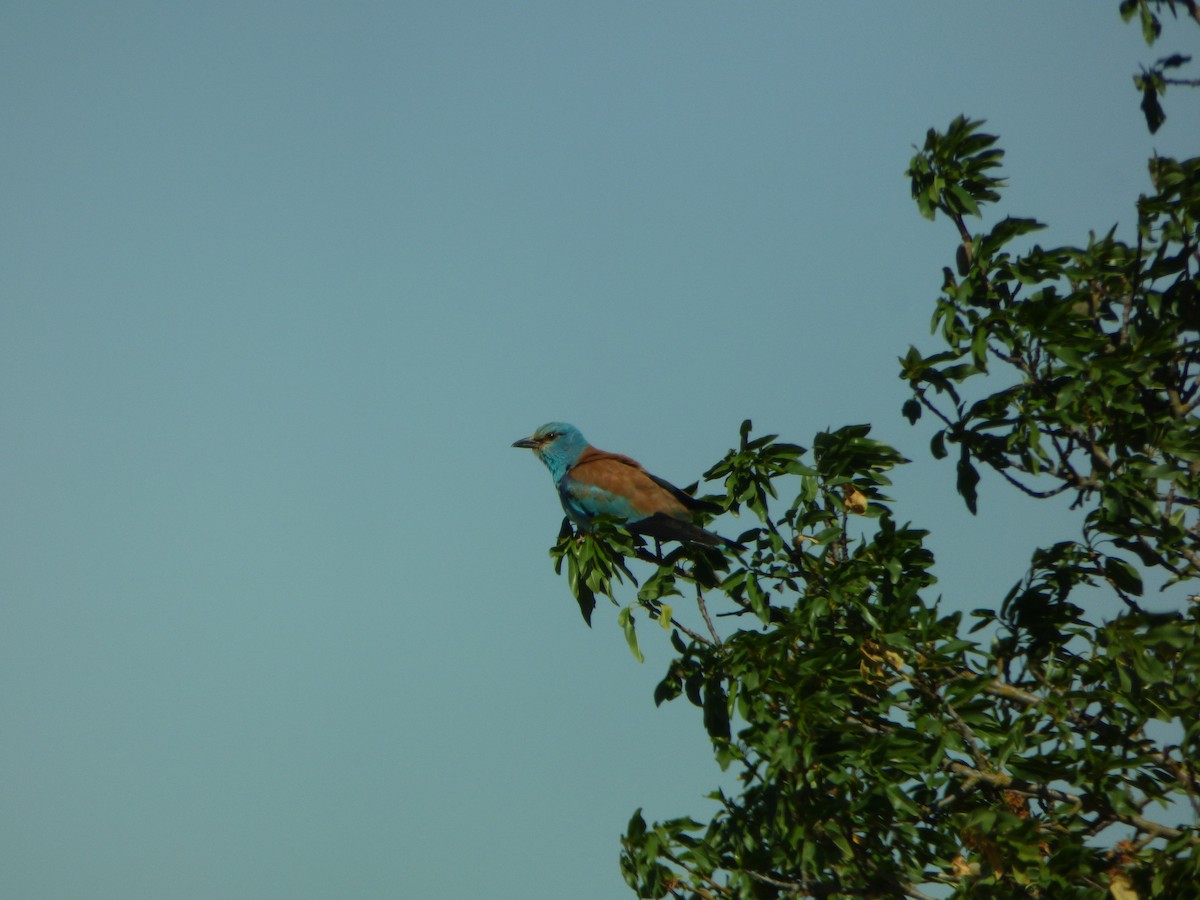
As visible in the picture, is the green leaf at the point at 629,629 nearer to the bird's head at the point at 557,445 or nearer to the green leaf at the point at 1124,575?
the green leaf at the point at 1124,575

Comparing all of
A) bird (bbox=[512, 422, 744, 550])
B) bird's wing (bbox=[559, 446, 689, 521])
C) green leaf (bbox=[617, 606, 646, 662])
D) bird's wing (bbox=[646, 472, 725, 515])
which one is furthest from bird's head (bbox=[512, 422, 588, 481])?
green leaf (bbox=[617, 606, 646, 662])

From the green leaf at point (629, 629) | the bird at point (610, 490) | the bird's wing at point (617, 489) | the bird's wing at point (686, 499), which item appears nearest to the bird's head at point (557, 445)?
the bird at point (610, 490)

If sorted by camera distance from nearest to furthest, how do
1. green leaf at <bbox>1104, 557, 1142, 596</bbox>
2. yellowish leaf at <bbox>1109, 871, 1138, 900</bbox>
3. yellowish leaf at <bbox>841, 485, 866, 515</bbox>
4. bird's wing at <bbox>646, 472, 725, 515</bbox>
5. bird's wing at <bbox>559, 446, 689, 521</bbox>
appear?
yellowish leaf at <bbox>1109, 871, 1138, 900</bbox>
green leaf at <bbox>1104, 557, 1142, 596</bbox>
yellowish leaf at <bbox>841, 485, 866, 515</bbox>
bird's wing at <bbox>646, 472, 725, 515</bbox>
bird's wing at <bbox>559, 446, 689, 521</bbox>

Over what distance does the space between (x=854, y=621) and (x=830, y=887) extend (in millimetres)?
1026

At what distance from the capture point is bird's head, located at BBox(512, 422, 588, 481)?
33.8 feet

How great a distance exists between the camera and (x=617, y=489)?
29.2ft

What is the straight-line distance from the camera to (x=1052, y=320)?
4.94 meters

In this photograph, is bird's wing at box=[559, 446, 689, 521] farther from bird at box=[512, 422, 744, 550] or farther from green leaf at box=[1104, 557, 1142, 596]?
green leaf at box=[1104, 557, 1142, 596]

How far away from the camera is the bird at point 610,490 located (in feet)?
24.8

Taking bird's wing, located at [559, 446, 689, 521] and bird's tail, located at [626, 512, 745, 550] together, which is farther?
bird's wing, located at [559, 446, 689, 521]

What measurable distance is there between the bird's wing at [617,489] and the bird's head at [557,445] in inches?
17.7

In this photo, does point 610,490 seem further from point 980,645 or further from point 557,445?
point 980,645

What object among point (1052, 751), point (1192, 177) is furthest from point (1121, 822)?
point (1192, 177)

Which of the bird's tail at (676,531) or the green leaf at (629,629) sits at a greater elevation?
the bird's tail at (676,531)
